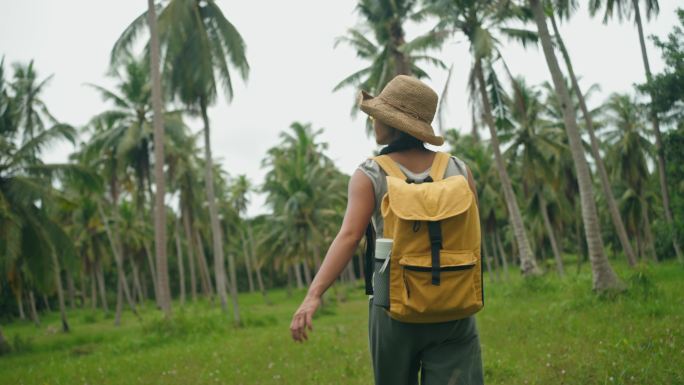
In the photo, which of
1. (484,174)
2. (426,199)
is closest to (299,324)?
(426,199)

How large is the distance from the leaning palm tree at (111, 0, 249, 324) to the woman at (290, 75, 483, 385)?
16.5m

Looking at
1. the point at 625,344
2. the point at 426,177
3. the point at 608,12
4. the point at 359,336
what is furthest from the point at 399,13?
the point at 426,177

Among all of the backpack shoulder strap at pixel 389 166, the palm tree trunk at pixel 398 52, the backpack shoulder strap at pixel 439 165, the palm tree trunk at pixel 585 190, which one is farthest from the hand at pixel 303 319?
the palm tree trunk at pixel 398 52

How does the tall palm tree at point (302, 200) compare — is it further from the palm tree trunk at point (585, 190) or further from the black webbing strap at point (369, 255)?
the black webbing strap at point (369, 255)

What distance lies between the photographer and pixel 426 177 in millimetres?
2174

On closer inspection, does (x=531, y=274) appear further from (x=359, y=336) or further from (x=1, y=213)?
(x=1, y=213)

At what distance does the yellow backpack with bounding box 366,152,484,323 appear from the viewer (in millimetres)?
1874

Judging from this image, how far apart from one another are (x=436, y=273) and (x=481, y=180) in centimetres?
2823

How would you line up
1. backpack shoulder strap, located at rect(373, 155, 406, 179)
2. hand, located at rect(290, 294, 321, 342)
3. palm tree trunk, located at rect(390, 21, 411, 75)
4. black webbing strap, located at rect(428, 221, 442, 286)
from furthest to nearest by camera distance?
palm tree trunk, located at rect(390, 21, 411, 75) → backpack shoulder strap, located at rect(373, 155, 406, 179) → hand, located at rect(290, 294, 321, 342) → black webbing strap, located at rect(428, 221, 442, 286)

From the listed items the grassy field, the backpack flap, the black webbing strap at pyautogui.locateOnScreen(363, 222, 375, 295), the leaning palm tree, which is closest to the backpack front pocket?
the backpack flap

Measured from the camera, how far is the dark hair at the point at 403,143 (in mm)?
2256

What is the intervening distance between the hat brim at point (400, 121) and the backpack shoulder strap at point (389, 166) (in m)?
0.14

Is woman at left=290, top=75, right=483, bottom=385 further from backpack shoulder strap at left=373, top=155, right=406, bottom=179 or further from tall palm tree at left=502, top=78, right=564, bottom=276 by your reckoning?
tall palm tree at left=502, top=78, right=564, bottom=276

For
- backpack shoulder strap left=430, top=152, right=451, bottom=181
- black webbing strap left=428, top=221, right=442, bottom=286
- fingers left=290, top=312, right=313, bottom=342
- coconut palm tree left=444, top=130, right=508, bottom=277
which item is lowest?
fingers left=290, top=312, right=313, bottom=342
